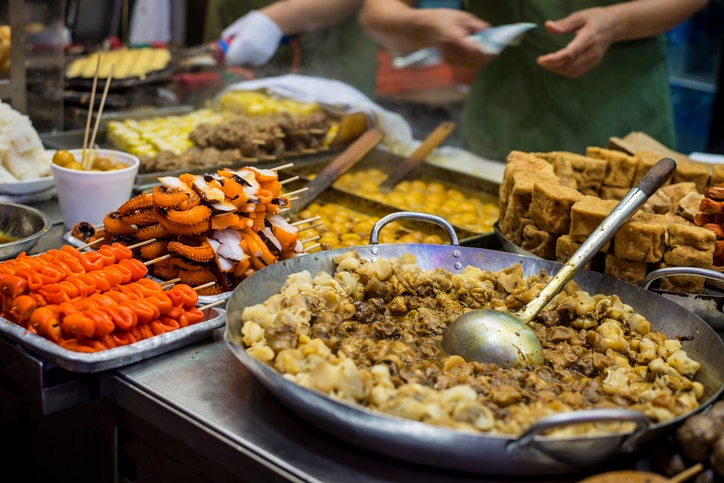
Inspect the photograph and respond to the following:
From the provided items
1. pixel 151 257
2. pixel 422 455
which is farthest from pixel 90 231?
pixel 422 455

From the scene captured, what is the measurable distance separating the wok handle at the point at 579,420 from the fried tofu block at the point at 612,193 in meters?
1.62

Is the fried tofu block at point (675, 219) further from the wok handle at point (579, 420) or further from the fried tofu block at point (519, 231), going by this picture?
the wok handle at point (579, 420)

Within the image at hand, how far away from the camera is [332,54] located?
619 cm

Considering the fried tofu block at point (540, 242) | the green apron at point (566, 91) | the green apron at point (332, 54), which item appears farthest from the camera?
the green apron at point (332, 54)

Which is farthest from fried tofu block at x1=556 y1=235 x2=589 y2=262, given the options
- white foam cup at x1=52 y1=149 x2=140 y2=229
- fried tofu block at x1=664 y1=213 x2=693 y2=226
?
white foam cup at x1=52 y1=149 x2=140 y2=229

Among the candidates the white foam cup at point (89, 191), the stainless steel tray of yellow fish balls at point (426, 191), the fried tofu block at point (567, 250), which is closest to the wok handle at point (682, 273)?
the fried tofu block at point (567, 250)

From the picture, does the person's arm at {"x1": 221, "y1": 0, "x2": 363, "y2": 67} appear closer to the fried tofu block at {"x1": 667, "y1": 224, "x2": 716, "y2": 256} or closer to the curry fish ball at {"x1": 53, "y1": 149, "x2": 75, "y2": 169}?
the curry fish ball at {"x1": 53, "y1": 149, "x2": 75, "y2": 169}

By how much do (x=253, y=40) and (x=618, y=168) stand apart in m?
3.10

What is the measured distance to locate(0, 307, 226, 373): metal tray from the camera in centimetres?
183

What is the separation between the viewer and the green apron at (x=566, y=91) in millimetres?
4805

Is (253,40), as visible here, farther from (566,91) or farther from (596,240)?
(596,240)

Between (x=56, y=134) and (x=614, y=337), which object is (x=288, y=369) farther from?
(x=56, y=134)

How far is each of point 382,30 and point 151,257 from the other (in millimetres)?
2815

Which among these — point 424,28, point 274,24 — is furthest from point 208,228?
point 274,24
